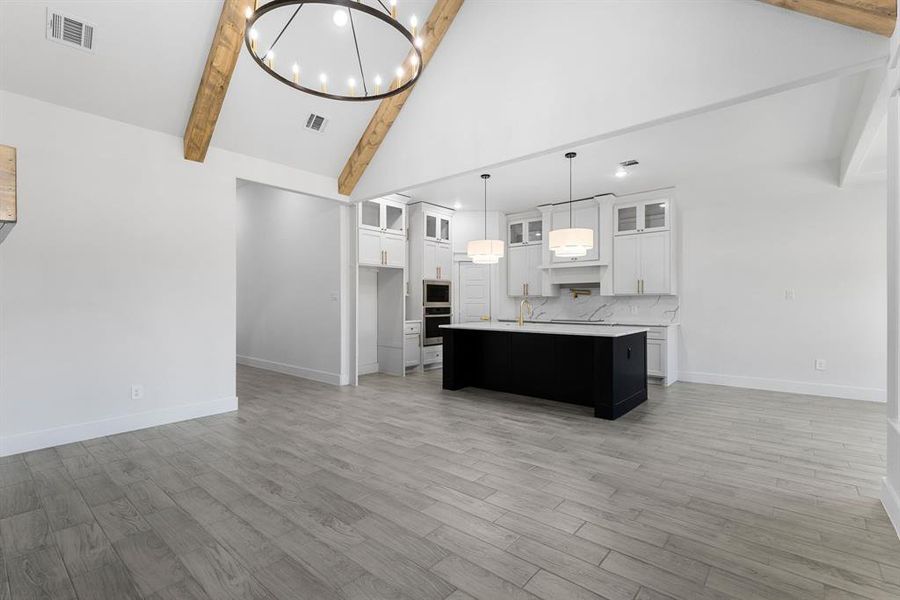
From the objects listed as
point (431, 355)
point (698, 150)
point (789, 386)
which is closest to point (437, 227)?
point (431, 355)

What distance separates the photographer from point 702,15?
9.30 feet

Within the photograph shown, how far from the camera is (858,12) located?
2.26m

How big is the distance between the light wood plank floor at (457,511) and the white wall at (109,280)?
342 millimetres

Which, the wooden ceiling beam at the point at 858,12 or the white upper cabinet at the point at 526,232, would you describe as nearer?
the wooden ceiling beam at the point at 858,12

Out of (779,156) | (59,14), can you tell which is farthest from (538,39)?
(59,14)

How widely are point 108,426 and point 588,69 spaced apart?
5.17m

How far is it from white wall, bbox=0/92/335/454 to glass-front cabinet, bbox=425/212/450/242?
3176 millimetres

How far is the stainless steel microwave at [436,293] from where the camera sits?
7027 mm

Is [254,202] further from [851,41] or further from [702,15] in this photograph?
[851,41]

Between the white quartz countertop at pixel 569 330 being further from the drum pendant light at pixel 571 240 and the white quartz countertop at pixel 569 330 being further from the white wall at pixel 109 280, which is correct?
the white wall at pixel 109 280

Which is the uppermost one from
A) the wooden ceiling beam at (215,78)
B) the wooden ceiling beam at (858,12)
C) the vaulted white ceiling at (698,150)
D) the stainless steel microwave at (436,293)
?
the wooden ceiling beam at (215,78)

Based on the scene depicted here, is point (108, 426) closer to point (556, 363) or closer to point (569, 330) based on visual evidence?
point (556, 363)

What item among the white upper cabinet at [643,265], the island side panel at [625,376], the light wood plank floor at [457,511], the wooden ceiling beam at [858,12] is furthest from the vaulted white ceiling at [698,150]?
the light wood plank floor at [457,511]

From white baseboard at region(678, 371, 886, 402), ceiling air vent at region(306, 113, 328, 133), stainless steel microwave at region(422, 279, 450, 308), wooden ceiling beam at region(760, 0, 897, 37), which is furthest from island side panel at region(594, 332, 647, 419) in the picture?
ceiling air vent at region(306, 113, 328, 133)
